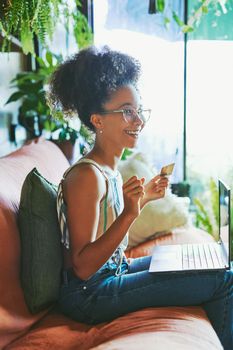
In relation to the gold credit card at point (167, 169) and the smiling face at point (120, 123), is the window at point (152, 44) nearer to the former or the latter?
the gold credit card at point (167, 169)

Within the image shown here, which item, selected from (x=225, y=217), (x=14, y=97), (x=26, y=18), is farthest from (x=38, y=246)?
(x=14, y=97)

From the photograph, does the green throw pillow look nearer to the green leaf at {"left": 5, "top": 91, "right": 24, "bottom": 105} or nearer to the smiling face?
the smiling face

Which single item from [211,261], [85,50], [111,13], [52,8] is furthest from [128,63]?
[111,13]

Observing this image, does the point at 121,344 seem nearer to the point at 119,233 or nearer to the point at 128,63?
the point at 119,233

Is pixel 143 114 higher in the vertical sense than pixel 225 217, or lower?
higher

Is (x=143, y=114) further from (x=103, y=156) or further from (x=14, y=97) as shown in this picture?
(x=14, y=97)

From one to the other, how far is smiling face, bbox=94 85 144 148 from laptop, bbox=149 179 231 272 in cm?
32

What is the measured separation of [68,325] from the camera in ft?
4.40

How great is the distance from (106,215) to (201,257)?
1.05 feet

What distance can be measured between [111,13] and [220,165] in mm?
1094

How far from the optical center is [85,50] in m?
1.50

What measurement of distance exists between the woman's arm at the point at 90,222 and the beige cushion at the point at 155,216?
0.89m

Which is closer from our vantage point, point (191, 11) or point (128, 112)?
point (128, 112)

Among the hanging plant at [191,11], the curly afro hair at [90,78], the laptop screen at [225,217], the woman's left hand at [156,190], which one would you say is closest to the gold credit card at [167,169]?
the woman's left hand at [156,190]
